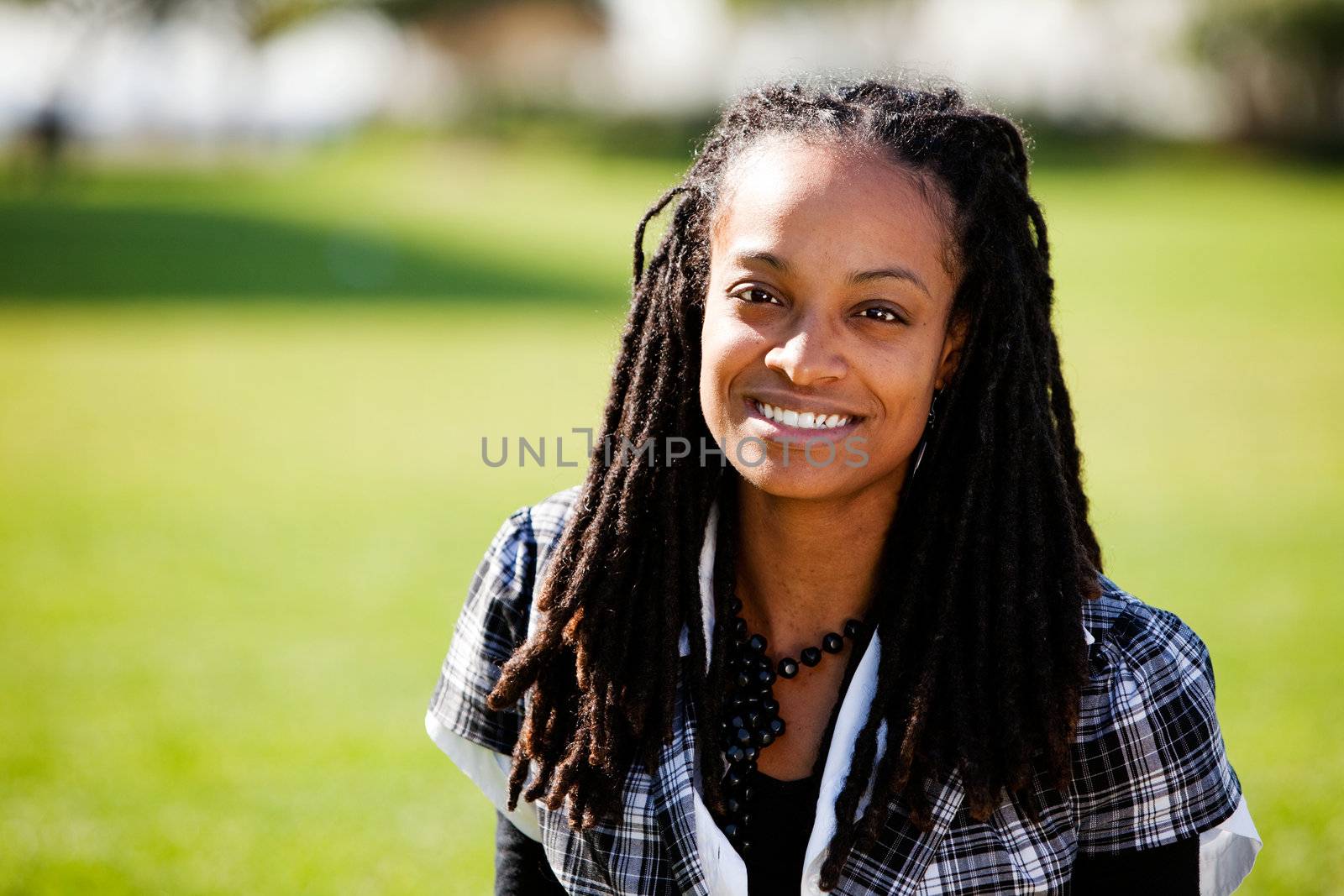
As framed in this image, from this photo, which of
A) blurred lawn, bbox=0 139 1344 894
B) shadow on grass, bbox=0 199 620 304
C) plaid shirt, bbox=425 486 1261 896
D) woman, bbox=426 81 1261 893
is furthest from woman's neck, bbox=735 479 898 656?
shadow on grass, bbox=0 199 620 304

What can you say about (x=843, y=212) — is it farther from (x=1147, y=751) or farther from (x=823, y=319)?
(x=1147, y=751)

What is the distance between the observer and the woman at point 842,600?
2.06m

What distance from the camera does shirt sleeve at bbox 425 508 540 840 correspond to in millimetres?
2328

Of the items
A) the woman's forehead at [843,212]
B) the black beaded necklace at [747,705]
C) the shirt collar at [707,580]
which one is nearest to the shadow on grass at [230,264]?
the shirt collar at [707,580]

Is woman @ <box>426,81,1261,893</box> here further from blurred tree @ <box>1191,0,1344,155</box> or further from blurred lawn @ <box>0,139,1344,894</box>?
blurred tree @ <box>1191,0,1344,155</box>

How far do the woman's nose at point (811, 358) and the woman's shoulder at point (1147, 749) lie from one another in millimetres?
604

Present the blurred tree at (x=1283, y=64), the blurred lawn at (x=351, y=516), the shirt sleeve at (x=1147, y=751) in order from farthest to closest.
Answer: the blurred tree at (x=1283, y=64) < the blurred lawn at (x=351, y=516) < the shirt sleeve at (x=1147, y=751)

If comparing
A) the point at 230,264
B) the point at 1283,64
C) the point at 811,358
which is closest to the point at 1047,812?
the point at 811,358

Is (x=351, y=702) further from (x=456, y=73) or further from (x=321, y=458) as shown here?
(x=456, y=73)

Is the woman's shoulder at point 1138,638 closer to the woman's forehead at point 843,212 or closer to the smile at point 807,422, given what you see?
the smile at point 807,422

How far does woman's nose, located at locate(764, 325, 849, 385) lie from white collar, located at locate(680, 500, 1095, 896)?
466 mm

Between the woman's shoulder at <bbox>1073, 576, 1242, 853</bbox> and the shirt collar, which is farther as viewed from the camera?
the shirt collar

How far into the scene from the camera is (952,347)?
7.33ft

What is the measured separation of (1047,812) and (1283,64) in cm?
3841
